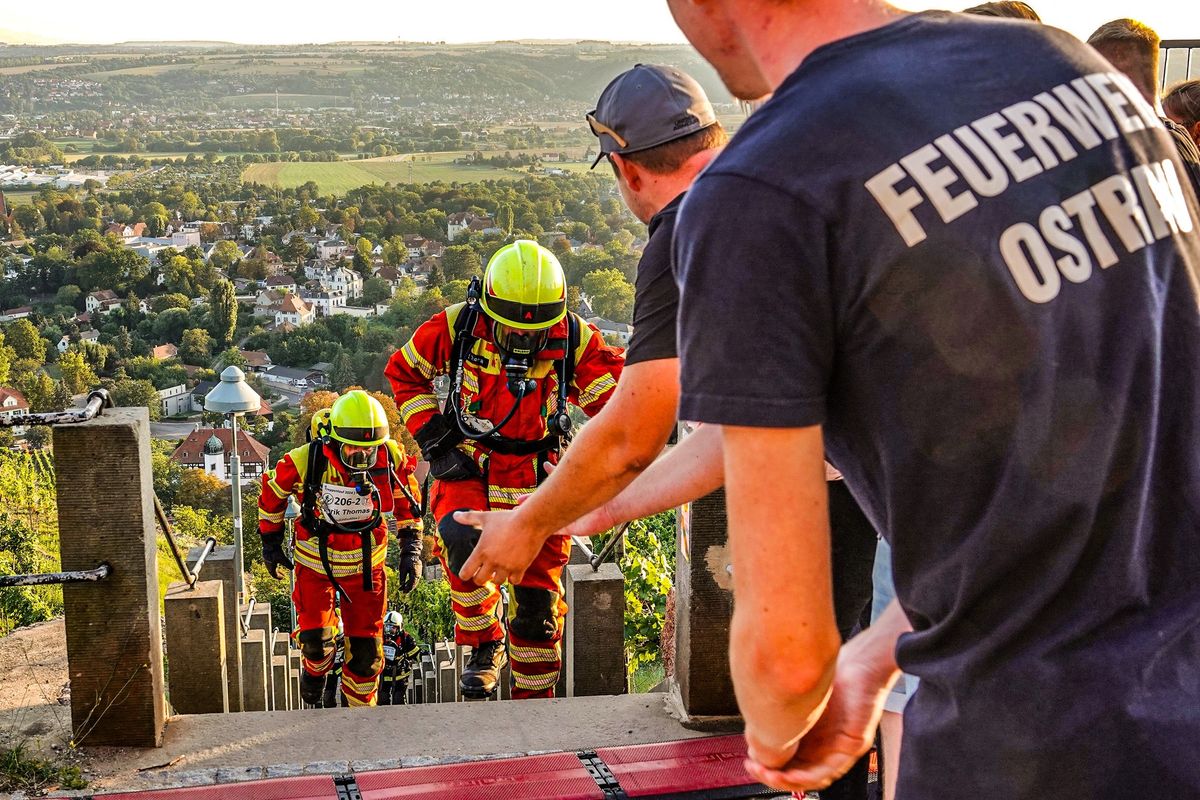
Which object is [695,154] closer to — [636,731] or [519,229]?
[636,731]

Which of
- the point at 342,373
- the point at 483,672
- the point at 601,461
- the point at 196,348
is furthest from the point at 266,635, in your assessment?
the point at 196,348

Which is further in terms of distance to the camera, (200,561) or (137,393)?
(137,393)

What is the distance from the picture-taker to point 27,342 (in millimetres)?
76188

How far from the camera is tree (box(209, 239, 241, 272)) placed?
281 ft

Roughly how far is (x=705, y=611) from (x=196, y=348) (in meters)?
73.7

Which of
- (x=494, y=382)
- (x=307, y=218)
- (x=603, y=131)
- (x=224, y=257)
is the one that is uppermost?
(x=603, y=131)

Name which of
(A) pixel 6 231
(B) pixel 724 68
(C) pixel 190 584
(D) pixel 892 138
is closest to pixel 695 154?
(B) pixel 724 68

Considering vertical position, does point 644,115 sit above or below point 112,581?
above

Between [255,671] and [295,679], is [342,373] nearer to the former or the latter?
[295,679]

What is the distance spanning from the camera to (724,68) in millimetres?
1380

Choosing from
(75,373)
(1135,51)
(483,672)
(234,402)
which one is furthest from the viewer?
(75,373)

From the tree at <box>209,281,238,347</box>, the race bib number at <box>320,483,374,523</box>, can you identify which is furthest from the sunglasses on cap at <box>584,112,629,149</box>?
the tree at <box>209,281,238,347</box>

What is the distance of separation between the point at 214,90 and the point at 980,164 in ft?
476

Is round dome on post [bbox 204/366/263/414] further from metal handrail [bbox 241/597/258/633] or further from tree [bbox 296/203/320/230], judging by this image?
tree [bbox 296/203/320/230]
